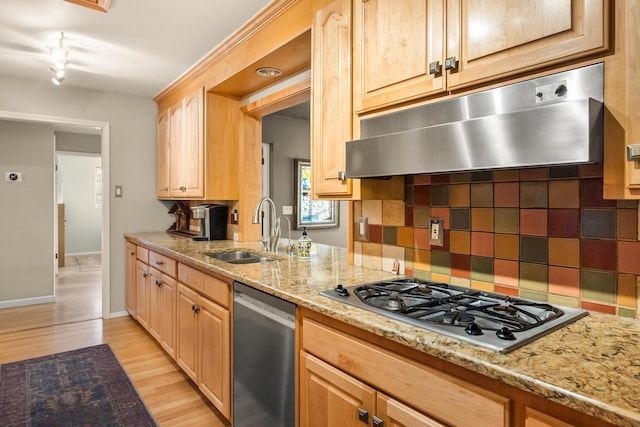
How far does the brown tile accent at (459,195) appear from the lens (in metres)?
1.61

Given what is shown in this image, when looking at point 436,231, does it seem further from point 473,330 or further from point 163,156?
point 163,156

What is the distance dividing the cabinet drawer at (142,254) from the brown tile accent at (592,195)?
10.6 ft

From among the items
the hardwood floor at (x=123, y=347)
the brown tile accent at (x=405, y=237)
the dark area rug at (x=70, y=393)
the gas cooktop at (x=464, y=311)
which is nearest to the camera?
the gas cooktop at (x=464, y=311)

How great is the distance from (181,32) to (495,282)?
8.20 feet

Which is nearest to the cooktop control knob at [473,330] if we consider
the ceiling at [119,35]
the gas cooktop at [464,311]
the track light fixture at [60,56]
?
the gas cooktop at [464,311]

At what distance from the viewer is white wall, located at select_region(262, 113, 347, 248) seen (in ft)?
15.9

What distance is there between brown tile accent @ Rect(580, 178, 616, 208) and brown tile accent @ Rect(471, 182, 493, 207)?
315 millimetres

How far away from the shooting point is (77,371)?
281 cm

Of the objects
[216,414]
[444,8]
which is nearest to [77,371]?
[216,414]

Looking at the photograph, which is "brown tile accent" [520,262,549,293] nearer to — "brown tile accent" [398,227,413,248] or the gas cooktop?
the gas cooktop

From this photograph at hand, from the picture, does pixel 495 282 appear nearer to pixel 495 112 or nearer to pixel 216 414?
pixel 495 112

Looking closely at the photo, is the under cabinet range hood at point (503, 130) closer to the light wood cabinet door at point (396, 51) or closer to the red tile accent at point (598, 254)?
the light wood cabinet door at point (396, 51)

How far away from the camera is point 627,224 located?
118 cm

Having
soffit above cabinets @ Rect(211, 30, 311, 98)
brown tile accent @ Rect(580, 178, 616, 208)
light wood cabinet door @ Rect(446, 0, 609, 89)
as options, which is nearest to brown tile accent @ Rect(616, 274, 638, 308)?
brown tile accent @ Rect(580, 178, 616, 208)
